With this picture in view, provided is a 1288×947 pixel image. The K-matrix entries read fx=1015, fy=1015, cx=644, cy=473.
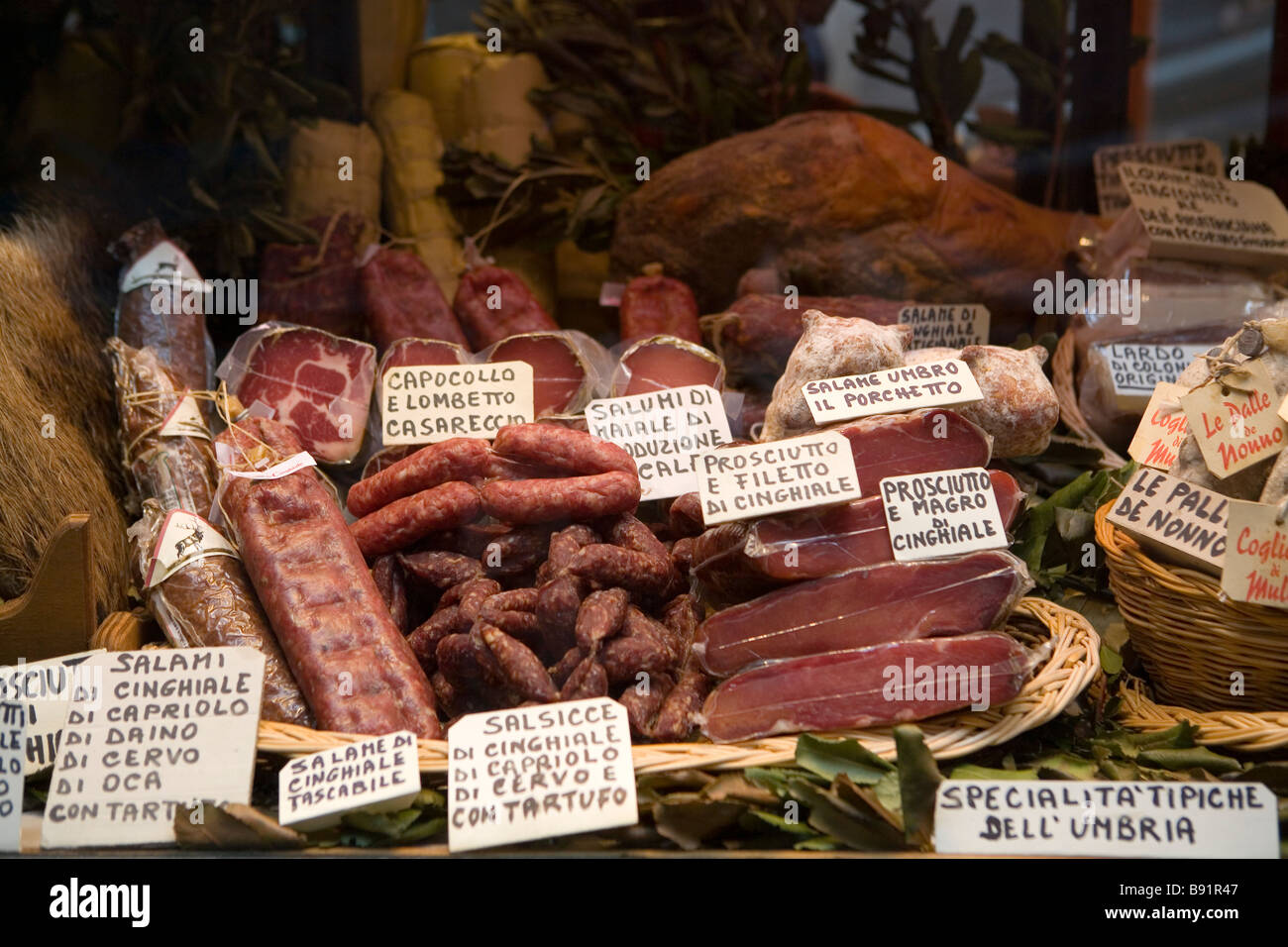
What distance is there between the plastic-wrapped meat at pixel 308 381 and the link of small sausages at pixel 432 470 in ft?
1.35

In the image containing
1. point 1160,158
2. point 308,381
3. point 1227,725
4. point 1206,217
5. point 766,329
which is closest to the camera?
point 1227,725

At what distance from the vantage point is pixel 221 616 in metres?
2.14

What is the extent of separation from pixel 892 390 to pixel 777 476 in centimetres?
35

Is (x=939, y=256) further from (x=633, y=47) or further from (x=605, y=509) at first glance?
(x=605, y=509)

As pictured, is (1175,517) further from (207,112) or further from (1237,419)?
(207,112)

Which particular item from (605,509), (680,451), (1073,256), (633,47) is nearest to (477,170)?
(633,47)

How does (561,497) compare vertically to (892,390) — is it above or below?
below

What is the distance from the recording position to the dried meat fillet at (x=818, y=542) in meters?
1.96

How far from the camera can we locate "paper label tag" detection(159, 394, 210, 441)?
251 centimetres

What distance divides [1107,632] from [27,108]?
129 inches

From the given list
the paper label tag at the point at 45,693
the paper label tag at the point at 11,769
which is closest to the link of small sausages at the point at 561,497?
the paper label tag at the point at 45,693

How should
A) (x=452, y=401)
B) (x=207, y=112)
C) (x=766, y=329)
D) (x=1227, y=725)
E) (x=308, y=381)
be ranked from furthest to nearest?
(x=207, y=112) → (x=766, y=329) → (x=308, y=381) → (x=452, y=401) → (x=1227, y=725)

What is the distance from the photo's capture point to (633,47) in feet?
11.8

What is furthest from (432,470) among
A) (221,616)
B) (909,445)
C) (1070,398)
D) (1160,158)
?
(1160,158)
